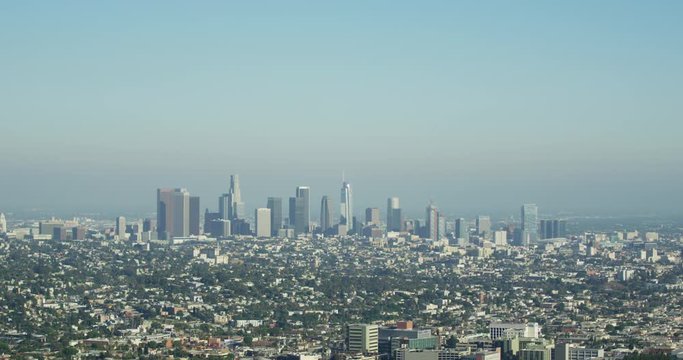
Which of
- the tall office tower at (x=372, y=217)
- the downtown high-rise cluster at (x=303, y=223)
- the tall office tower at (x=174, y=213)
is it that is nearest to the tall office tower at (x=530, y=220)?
the downtown high-rise cluster at (x=303, y=223)

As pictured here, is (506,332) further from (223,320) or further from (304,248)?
(304,248)

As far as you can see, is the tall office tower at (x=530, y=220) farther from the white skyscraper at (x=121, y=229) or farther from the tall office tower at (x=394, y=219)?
the white skyscraper at (x=121, y=229)

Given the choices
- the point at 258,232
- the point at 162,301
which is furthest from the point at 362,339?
the point at 258,232

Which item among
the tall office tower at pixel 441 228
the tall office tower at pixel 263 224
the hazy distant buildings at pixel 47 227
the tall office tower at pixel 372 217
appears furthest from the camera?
the tall office tower at pixel 372 217

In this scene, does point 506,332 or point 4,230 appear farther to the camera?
point 4,230

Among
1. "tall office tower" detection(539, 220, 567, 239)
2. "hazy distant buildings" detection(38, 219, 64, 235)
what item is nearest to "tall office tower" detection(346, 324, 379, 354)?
"hazy distant buildings" detection(38, 219, 64, 235)

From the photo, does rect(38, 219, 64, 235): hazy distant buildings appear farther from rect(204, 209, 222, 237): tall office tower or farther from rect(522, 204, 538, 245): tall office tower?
rect(522, 204, 538, 245): tall office tower

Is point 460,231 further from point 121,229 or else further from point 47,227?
point 47,227
